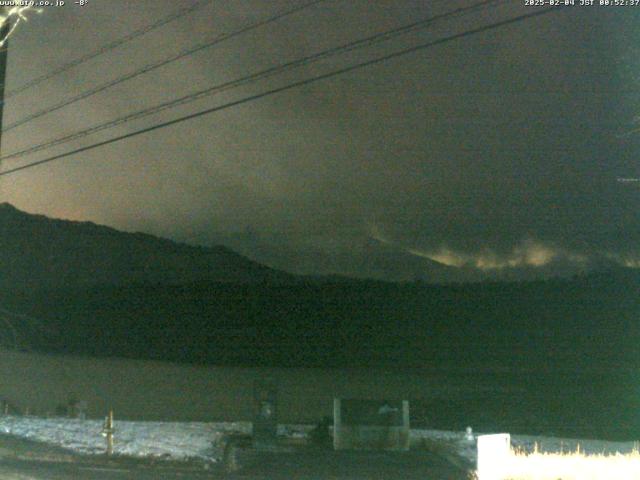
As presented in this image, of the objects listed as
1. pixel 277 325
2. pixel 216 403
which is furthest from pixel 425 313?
pixel 216 403

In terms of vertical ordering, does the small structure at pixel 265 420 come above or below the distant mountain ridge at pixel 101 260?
below

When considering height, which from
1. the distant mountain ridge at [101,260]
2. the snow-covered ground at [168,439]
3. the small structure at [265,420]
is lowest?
the snow-covered ground at [168,439]

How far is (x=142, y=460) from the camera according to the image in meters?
13.2

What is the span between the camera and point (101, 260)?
54.3m

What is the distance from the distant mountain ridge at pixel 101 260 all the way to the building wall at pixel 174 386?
9.51 m

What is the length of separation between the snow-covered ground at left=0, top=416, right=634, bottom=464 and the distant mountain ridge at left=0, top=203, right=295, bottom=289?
2562 centimetres

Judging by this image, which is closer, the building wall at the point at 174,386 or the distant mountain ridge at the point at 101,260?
the building wall at the point at 174,386

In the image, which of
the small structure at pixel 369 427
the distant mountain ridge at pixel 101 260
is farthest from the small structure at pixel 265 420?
the distant mountain ridge at pixel 101 260

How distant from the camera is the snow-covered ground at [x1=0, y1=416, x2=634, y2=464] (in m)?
14.9

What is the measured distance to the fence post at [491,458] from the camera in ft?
35.8

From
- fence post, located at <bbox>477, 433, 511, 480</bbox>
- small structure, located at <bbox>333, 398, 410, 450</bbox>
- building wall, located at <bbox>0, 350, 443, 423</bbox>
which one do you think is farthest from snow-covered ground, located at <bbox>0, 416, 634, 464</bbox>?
building wall, located at <bbox>0, 350, 443, 423</bbox>

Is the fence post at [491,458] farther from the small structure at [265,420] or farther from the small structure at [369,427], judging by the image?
the small structure at [265,420]

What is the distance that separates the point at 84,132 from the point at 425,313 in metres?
26.2

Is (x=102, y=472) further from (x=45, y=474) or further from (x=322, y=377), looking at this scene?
(x=322, y=377)
